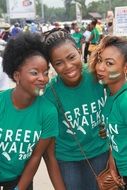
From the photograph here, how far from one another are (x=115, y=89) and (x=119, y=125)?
0.29 m

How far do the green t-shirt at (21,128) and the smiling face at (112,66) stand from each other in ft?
1.24

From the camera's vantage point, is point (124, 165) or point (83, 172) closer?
point (124, 165)

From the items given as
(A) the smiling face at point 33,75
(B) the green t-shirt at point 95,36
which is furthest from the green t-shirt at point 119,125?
(B) the green t-shirt at point 95,36

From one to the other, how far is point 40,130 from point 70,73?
44cm

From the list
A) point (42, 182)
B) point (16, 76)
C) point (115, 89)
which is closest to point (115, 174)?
point (115, 89)

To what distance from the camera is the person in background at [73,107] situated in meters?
2.81

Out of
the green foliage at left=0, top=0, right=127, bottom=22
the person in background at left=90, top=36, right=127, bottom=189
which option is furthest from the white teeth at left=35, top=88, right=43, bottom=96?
the green foliage at left=0, top=0, right=127, bottom=22

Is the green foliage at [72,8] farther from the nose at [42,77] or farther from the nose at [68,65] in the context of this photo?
the nose at [42,77]

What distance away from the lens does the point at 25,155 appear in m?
2.61

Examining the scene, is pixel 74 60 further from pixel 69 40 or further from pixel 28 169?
pixel 28 169

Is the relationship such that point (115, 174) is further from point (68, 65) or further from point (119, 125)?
point (68, 65)

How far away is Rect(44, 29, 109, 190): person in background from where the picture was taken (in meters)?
2.81

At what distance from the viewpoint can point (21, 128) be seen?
2.55m

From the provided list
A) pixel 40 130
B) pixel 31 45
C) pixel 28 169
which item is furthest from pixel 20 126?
pixel 31 45
